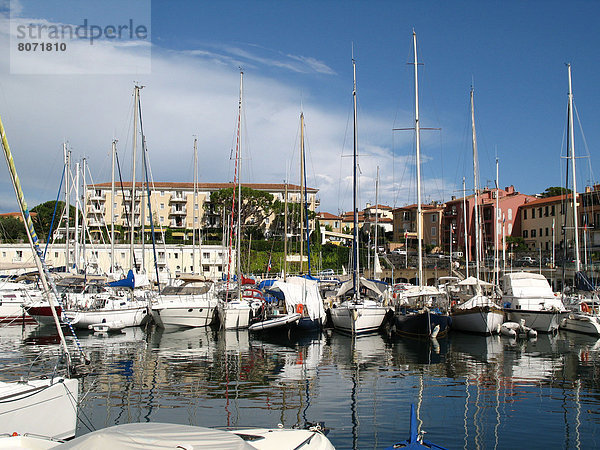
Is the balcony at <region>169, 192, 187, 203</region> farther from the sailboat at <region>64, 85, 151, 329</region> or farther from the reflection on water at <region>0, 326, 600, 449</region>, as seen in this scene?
the reflection on water at <region>0, 326, 600, 449</region>

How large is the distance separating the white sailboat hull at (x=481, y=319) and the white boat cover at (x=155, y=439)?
88.9ft

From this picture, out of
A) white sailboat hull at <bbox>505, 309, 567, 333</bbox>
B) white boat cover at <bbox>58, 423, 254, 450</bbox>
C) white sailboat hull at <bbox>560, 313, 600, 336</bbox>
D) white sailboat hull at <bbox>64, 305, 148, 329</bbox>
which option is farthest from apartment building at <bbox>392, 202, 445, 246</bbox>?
white boat cover at <bbox>58, 423, 254, 450</bbox>

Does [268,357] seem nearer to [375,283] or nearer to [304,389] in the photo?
[304,389]

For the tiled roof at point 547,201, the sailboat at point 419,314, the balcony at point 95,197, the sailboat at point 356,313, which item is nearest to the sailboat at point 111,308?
the sailboat at point 356,313

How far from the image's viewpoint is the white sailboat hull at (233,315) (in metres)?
33.7

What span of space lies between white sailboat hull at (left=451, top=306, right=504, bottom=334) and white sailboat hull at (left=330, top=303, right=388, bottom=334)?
4.84 m

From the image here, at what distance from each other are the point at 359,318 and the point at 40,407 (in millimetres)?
22852

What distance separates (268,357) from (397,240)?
87499 millimetres

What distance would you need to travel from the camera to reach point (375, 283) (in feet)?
117

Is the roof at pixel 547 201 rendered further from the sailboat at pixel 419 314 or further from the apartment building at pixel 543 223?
the sailboat at pixel 419 314

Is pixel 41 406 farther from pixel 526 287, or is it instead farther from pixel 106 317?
pixel 526 287

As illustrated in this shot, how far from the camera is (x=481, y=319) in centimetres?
3231

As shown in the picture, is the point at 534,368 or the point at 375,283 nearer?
the point at 534,368

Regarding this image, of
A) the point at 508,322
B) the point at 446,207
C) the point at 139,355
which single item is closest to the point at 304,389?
the point at 139,355
